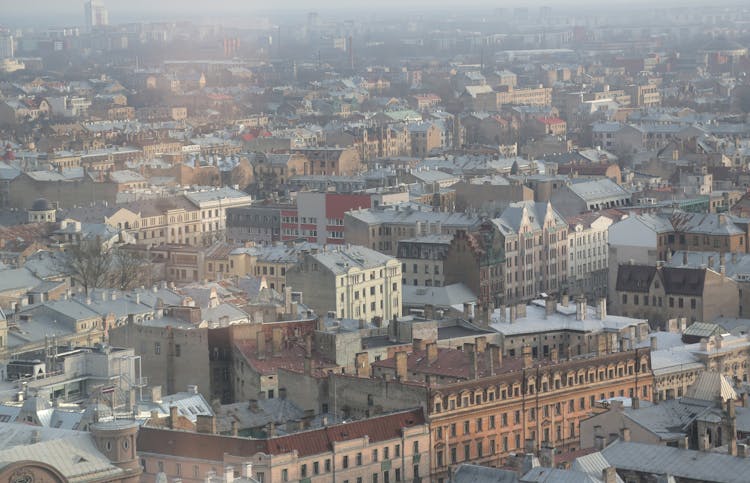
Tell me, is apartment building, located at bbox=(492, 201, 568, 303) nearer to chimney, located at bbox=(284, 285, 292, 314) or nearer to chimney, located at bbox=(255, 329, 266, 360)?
chimney, located at bbox=(284, 285, 292, 314)

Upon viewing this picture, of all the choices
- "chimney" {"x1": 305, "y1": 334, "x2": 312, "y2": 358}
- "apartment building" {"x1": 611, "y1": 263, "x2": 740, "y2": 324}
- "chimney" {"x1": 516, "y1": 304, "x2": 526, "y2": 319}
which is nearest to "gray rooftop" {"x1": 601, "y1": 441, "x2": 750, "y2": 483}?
"chimney" {"x1": 305, "y1": 334, "x2": 312, "y2": 358}

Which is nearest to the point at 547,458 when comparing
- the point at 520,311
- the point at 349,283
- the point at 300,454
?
the point at 300,454

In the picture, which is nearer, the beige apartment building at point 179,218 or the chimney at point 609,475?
the chimney at point 609,475

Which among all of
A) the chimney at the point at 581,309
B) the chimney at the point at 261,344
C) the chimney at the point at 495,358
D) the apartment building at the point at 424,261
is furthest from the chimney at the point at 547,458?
the apartment building at the point at 424,261

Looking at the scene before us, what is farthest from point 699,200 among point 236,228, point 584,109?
point 584,109

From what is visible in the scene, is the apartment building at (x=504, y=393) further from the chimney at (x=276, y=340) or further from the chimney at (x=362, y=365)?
the chimney at (x=276, y=340)

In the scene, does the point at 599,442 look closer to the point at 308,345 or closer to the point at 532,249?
the point at 308,345

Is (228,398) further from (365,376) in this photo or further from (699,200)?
(699,200)
